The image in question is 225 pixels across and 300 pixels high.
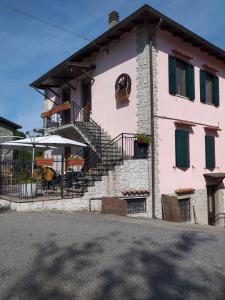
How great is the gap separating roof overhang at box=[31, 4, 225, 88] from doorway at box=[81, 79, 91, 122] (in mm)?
1116

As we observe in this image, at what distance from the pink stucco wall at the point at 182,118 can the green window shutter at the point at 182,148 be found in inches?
8.6

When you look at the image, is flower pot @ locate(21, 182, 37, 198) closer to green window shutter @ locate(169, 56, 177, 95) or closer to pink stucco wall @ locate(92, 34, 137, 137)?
pink stucco wall @ locate(92, 34, 137, 137)

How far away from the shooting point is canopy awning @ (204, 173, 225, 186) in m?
13.6

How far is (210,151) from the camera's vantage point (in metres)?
14.2

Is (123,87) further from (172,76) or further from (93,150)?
(93,150)

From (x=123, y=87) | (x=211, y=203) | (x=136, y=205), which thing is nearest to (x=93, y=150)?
(x=123, y=87)

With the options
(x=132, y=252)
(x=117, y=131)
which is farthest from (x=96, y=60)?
(x=132, y=252)

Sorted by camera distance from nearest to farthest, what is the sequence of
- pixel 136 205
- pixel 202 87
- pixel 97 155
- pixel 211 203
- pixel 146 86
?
pixel 136 205 < pixel 146 86 < pixel 97 155 < pixel 202 87 < pixel 211 203

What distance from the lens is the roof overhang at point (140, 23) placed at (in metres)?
11.3

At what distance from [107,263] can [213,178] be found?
33.9 ft

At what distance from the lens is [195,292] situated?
3980mm

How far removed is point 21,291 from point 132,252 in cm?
202

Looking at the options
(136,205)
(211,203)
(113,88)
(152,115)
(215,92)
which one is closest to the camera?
(136,205)

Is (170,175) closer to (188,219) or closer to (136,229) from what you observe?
(188,219)
